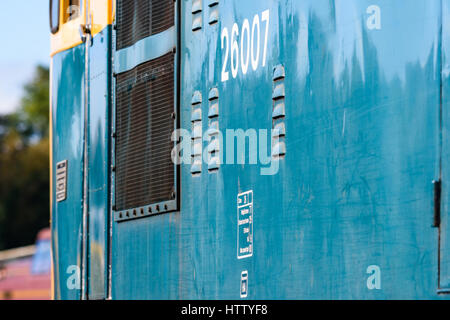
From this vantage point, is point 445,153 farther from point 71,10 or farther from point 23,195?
point 23,195

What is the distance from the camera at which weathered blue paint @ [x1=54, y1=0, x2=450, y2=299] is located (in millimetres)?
3822

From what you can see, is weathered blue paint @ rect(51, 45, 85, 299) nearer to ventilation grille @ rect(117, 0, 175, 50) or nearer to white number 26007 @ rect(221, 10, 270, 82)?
ventilation grille @ rect(117, 0, 175, 50)

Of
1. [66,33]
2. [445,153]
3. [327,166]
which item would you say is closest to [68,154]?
[66,33]

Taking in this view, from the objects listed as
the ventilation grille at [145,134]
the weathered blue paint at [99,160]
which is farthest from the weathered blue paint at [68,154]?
the ventilation grille at [145,134]

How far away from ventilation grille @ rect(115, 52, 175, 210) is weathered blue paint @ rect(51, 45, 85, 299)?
0.74 meters

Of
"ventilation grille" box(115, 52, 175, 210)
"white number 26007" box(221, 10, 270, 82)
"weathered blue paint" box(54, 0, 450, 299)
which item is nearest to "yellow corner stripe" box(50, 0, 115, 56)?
"ventilation grille" box(115, 52, 175, 210)

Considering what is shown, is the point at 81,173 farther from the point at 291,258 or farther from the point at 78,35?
the point at 291,258

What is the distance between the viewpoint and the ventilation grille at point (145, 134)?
239 inches

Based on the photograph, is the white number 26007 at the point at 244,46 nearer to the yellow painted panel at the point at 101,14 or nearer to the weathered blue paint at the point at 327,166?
the weathered blue paint at the point at 327,166

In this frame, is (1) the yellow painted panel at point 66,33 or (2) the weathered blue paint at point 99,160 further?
(1) the yellow painted panel at point 66,33

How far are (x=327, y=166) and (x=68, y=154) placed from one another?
11.5ft

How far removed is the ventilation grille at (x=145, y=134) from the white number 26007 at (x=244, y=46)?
69 cm

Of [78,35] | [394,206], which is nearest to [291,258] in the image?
[394,206]

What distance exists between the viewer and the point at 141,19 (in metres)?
6.47
